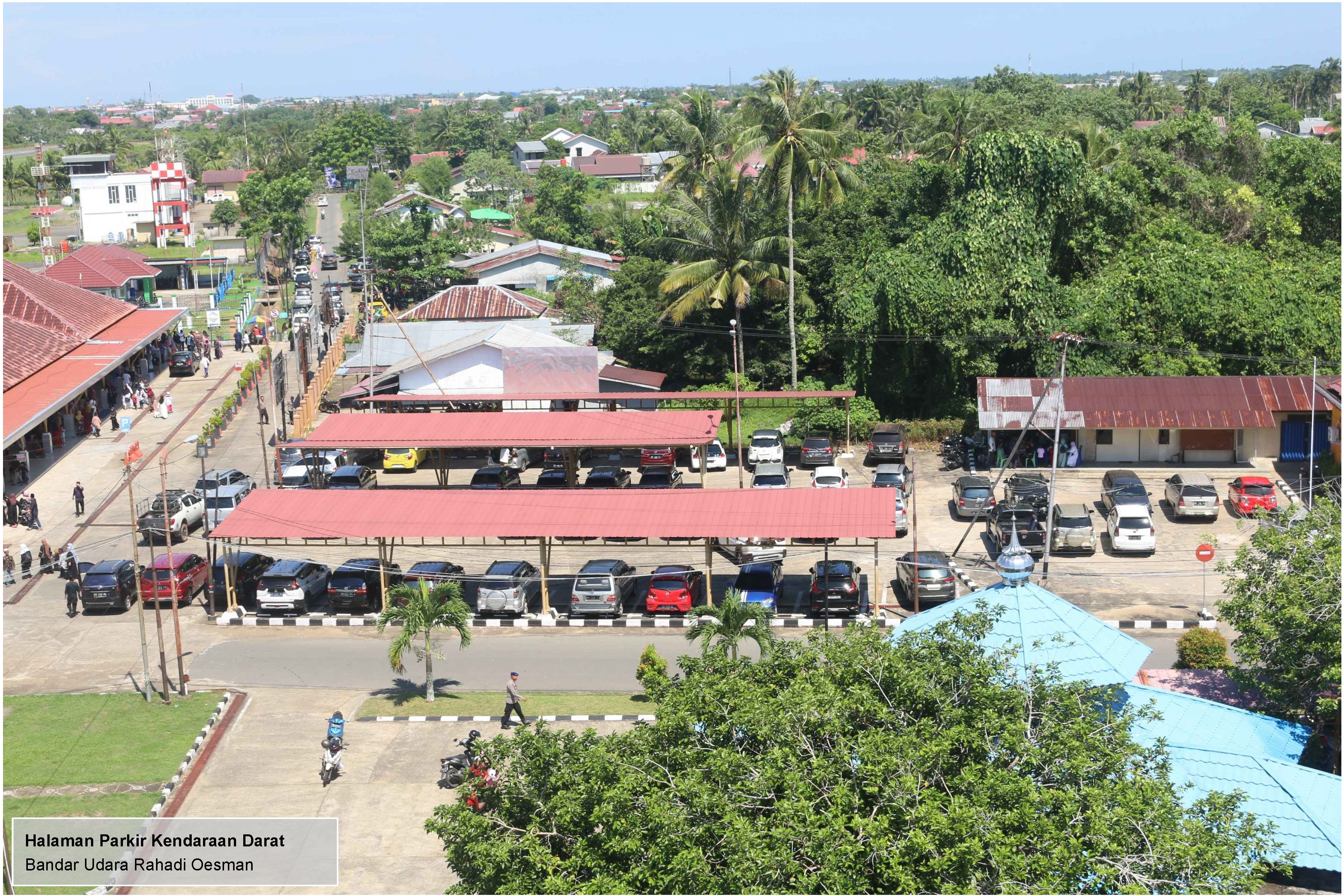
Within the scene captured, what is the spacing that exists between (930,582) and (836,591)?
2568 millimetres

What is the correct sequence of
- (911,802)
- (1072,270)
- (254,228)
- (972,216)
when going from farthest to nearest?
(254,228), (1072,270), (972,216), (911,802)

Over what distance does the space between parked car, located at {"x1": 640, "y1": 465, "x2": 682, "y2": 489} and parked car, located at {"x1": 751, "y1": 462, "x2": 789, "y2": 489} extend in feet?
8.99

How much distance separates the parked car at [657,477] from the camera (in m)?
44.7

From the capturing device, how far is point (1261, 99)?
522 ft

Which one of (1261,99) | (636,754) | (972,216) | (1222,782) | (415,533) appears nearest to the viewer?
(636,754)

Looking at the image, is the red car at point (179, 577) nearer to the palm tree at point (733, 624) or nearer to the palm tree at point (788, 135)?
the palm tree at point (733, 624)

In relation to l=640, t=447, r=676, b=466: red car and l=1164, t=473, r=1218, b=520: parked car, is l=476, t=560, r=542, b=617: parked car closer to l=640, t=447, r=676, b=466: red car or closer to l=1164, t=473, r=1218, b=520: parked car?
l=640, t=447, r=676, b=466: red car

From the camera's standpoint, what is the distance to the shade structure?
21.7 meters

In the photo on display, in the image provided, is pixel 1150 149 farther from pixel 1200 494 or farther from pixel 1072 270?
pixel 1200 494

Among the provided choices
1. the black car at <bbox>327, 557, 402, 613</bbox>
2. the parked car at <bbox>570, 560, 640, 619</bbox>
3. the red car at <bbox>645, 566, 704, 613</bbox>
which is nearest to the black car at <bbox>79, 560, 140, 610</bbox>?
the black car at <bbox>327, 557, 402, 613</bbox>

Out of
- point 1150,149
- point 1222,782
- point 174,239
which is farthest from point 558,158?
point 1222,782

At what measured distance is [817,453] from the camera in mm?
47812

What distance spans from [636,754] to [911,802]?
3698 millimetres

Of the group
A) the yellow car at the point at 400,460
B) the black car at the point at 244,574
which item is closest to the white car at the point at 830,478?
the yellow car at the point at 400,460
